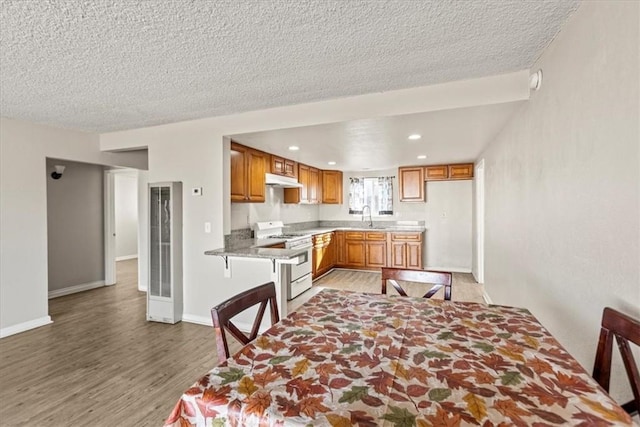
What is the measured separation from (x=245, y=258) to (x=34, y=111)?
250 centimetres

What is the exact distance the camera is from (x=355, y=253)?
6.12 metres

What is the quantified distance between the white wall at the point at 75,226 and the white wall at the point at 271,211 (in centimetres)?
247

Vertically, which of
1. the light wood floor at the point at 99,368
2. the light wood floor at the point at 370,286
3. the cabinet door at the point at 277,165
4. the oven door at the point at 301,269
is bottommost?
the light wood floor at the point at 99,368

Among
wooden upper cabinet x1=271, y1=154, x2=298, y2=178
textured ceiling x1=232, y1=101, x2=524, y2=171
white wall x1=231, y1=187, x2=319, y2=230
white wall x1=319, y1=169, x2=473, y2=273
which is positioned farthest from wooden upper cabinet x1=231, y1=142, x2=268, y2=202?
white wall x1=319, y1=169, x2=473, y2=273

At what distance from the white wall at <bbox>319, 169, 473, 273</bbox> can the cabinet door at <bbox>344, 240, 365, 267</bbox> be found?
1.08 meters

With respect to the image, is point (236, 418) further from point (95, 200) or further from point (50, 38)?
point (95, 200)

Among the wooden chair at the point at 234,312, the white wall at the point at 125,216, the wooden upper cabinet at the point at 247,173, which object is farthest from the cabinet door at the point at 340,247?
the white wall at the point at 125,216

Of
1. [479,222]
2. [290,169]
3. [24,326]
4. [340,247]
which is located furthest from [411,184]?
[24,326]

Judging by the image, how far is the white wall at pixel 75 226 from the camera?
440cm

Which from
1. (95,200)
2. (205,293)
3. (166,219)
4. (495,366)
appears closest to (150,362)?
(205,293)

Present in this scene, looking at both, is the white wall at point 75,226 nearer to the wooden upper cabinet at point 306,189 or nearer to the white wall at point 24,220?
the white wall at point 24,220

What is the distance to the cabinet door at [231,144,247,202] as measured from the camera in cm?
347

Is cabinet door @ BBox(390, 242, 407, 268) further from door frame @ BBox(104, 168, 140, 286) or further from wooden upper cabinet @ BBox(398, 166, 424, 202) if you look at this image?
door frame @ BBox(104, 168, 140, 286)

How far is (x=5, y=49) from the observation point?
1823 millimetres
